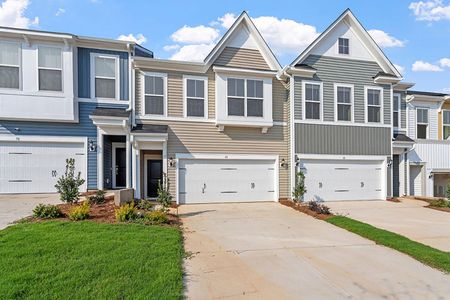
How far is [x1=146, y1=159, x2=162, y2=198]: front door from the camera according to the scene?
1273 cm

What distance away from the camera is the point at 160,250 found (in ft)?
17.4

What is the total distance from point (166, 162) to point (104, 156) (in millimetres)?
2986

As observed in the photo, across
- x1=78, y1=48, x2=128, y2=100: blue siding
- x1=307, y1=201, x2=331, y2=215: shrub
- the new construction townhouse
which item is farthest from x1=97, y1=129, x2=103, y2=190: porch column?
x1=307, y1=201, x2=331, y2=215: shrub

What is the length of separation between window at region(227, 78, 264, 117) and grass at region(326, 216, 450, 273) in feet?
19.5

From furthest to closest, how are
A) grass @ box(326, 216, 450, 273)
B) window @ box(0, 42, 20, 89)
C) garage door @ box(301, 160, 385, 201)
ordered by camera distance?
garage door @ box(301, 160, 385, 201)
window @ box(0, 42, 20, 89)
grass @ box(326, 216, 450, 273)

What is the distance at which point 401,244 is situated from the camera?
6496 millimetres

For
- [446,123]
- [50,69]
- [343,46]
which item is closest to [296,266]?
[50,69]

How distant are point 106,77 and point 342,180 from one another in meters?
11.8

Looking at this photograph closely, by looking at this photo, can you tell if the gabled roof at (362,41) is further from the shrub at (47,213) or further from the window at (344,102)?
the shrub at (47,213)

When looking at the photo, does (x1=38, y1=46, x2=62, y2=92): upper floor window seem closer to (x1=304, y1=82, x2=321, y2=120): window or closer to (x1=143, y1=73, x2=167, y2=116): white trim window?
(x1=143, y1=73, x2=167, y2=116): white trim window

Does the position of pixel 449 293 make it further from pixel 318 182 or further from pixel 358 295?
pixel 318 182

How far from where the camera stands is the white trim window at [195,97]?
12.3 metres

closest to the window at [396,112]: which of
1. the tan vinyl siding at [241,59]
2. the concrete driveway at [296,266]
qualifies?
the tan vinyl siding at [241,59]

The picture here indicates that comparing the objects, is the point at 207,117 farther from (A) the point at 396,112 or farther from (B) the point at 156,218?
(A) the point at 396,112
